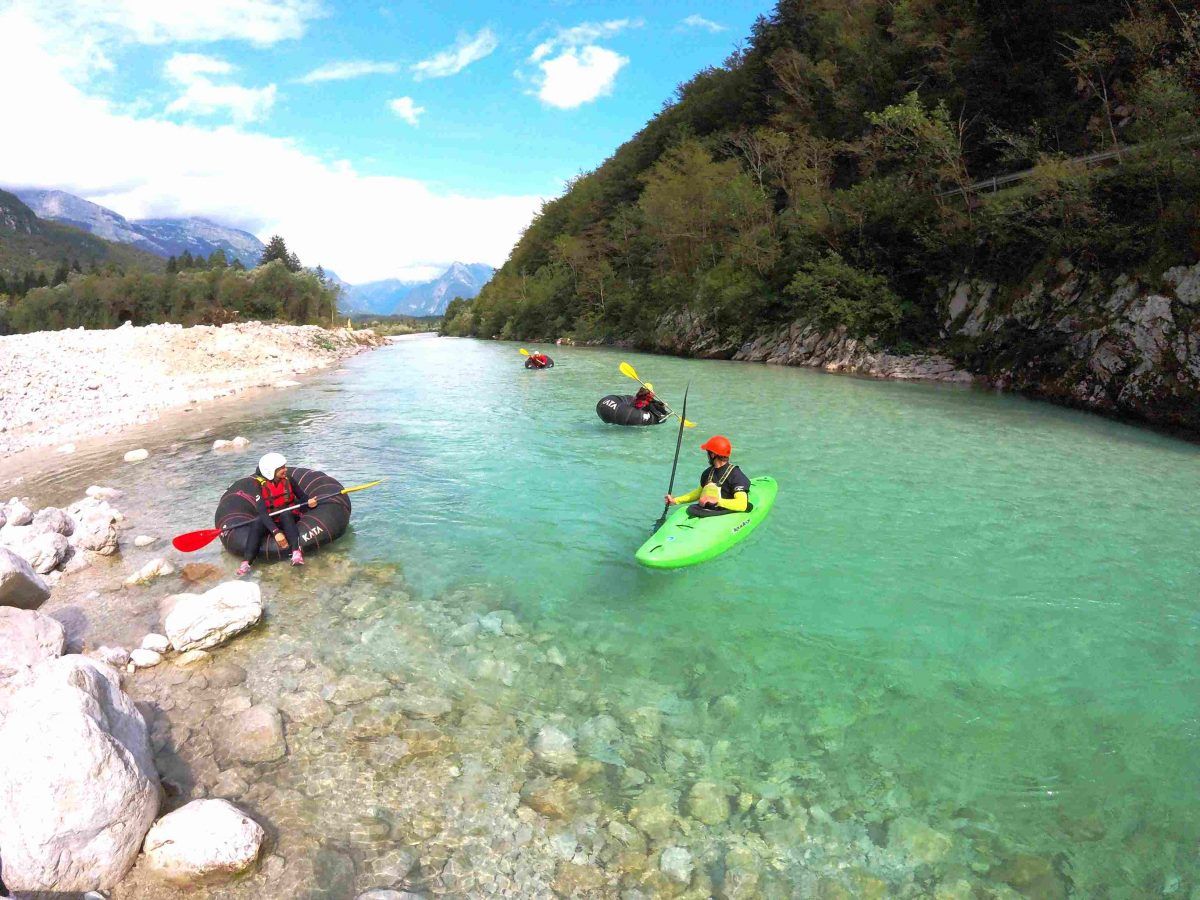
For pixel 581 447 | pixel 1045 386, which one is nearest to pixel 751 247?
pixel 1045 386

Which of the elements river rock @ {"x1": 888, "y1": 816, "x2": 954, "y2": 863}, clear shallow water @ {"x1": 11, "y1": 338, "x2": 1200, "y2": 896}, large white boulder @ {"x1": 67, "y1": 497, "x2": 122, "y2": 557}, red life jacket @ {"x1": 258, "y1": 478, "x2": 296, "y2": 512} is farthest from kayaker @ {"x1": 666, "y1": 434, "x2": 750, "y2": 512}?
large white boulder @ {"x1": 67, "y1": 497, "x2": 122, "y2": 557}

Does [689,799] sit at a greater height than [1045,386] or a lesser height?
lesser

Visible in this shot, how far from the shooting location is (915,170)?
81.5ft

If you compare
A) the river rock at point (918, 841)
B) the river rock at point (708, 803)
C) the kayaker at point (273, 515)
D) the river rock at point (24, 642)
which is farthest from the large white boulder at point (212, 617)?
the river rock at point (918, 841)

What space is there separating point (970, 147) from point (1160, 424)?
17.5m

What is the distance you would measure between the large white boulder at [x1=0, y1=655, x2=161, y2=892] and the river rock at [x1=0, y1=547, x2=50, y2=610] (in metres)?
2.54

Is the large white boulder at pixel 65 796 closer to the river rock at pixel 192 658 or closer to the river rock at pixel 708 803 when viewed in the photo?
the river rock at pixel 192 658

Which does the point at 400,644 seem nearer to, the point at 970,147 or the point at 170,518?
the point at 170,518

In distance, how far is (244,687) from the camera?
4723mm

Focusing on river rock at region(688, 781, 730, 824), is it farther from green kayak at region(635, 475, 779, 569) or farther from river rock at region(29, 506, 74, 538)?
river rock at region(29, 506, 74, 538)

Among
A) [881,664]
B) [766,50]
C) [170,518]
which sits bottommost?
[170,518]

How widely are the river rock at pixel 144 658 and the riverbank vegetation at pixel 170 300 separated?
49377 mm

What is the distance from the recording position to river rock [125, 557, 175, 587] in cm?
652

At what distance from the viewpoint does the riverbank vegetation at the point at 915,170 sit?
54.5 feet
